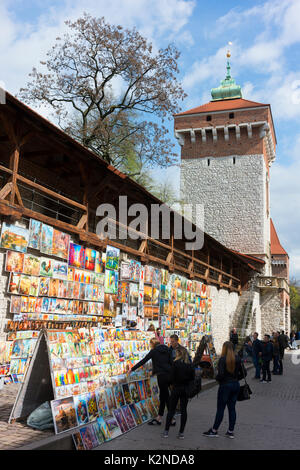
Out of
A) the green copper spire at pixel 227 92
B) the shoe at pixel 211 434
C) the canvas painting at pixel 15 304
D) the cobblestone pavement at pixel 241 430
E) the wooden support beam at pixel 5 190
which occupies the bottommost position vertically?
the cobblestone pavement at pixel 241 430

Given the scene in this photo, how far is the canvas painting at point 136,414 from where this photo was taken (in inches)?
247

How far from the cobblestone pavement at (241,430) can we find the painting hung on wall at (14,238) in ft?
13.5

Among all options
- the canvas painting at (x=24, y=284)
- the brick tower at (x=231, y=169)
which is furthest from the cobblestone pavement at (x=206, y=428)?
the brick tower at (x=231, y=169)

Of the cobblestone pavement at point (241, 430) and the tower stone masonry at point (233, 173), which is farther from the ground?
the tower stone masonry at point (233, 173)

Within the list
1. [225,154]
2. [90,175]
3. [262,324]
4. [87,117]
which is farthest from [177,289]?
[225,154]

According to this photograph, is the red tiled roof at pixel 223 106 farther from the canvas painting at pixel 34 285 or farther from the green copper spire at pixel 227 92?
the canvas painting at pixel 34 285

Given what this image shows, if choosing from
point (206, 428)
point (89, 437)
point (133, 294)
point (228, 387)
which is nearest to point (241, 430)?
point (206, 428)

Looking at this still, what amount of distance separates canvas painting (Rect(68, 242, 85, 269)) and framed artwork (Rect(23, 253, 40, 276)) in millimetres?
1013

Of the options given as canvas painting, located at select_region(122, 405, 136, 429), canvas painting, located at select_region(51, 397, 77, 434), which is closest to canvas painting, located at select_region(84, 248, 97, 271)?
canvas painting, located at select_region(122, 405, 136, 429)

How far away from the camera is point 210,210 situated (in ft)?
107

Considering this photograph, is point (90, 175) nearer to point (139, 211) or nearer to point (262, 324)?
point (139, 211)

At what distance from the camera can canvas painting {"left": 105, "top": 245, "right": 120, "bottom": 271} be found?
11234 millimetres

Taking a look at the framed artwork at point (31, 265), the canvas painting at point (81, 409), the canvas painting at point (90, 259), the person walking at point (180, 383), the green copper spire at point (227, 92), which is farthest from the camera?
the green copper spire at point (227, 92)

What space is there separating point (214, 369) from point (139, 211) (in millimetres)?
5300
